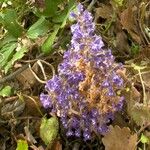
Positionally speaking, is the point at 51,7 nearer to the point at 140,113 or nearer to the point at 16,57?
the point at 16,57

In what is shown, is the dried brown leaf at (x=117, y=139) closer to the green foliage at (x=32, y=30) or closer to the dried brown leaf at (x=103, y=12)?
the green foliage at (x=32, y=30)

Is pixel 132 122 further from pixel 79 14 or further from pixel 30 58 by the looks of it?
pixel 30 58

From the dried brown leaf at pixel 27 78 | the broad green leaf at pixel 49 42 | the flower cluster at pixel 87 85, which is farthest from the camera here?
the dried brown leaf at pixel 27 78

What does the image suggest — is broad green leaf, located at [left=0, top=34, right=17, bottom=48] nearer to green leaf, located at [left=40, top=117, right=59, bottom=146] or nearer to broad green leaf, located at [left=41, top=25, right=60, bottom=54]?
broad green leaf, located at [left=41, top=25, right=60, bottom=54]

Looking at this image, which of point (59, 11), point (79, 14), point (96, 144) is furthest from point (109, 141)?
point (59, 11)

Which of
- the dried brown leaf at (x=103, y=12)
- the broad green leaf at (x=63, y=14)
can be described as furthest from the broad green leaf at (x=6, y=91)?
Answer: the dried brown leaf at (x=103, y=12)

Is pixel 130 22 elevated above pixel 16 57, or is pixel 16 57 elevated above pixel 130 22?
pixel 16 57

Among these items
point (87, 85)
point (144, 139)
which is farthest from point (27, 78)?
point (144, 139)
